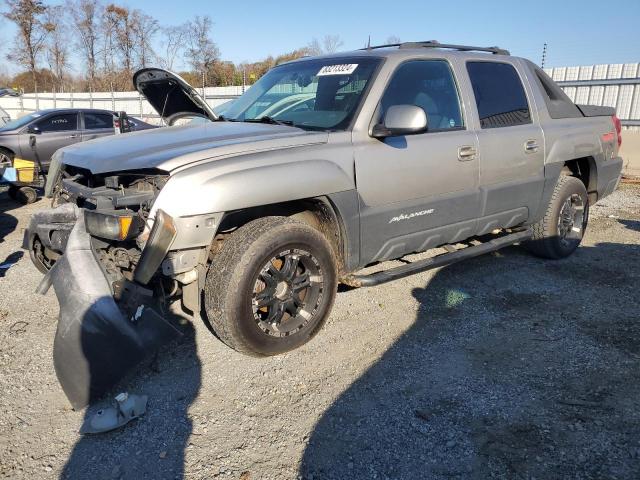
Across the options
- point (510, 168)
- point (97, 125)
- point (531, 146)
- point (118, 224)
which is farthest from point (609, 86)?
point (118, 224)

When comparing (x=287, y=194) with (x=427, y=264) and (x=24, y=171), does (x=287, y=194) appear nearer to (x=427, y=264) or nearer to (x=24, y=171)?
(x=427, y=264)

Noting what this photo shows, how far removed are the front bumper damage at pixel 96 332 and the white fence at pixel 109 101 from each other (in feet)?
49.3

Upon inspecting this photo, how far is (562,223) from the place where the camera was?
526 centimetres

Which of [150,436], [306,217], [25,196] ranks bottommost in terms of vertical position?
[150,436]

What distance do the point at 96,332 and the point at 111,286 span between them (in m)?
0.30

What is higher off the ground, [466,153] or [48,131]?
[466,153]

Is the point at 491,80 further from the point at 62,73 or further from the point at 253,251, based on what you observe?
the point at 62,73

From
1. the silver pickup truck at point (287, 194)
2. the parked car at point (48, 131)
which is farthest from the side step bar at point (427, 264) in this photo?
the parked car at point (48, 131)

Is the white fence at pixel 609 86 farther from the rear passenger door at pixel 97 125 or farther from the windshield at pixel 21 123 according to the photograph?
the windshield at pixel 21 123

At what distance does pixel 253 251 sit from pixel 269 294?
0.35 m

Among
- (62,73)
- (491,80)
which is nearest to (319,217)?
(491,80)

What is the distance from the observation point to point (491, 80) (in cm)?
441

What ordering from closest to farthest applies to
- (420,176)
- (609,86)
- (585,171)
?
1. (420,176)
2. (585,171)
3. (609,86)

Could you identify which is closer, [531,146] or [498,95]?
[498,95]
